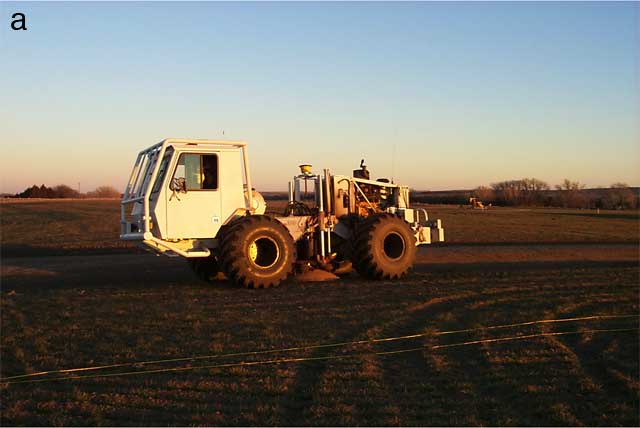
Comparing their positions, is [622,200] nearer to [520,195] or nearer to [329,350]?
[520,195]

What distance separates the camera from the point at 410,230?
1521cm

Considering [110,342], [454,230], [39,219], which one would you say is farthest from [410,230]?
[39,219]

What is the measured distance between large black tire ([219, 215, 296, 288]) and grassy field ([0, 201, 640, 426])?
0.39 m

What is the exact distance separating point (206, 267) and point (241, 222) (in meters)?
2.34

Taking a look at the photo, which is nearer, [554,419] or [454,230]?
[554,419]

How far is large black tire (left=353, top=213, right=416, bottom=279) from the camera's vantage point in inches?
566

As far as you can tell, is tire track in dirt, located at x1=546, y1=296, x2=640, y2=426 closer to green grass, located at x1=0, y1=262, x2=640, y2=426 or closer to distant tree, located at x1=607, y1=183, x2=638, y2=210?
green grass, located at x1=0, y1=262, x2=640, y2=426

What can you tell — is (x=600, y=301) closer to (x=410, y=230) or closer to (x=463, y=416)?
(x=410, y=230)

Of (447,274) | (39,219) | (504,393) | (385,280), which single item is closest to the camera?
(504,393)

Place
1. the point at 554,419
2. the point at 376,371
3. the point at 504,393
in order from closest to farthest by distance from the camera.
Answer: the point at 554,419 < the point at 504,393 < the point at 376,371

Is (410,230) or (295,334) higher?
(410,230)

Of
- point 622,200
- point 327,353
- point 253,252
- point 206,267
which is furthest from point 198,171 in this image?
point 622,200

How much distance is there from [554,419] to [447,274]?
10.2m

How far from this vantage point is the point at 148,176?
44.5ft
